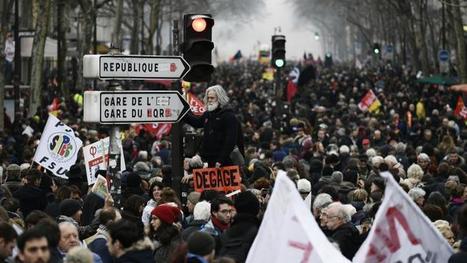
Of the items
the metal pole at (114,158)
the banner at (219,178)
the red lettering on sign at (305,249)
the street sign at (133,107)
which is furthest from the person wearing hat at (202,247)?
the banner at (219,178)

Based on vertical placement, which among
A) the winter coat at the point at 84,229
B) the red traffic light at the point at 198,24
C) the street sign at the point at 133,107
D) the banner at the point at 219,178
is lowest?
the winter coat at the point at 84,229

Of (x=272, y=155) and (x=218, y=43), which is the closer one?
(x=272, y=155)

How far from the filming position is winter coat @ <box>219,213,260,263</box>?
9742mm

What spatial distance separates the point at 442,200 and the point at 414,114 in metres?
24.6

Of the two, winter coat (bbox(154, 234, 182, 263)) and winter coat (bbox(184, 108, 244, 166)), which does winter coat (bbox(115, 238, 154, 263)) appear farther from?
winter coat (bbox(184, 108, 244, 166))

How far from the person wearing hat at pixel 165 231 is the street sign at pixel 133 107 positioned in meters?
2.24

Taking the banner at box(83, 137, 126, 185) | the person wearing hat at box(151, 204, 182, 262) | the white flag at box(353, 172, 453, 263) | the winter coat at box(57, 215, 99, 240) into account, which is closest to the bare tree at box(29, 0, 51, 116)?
the banner at box(83, 137, 126, 185)

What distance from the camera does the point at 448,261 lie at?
26.5ft

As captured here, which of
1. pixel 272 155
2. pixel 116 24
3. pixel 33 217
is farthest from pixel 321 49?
pixel 33 217

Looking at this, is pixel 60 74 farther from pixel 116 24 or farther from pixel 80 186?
pixel 80 186

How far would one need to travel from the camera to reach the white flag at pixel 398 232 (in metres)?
7.52

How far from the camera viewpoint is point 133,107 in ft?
41.3

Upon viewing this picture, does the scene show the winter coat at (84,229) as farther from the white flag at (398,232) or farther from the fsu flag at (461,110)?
the fsu flag at (461,110)

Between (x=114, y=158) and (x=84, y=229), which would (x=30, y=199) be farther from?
(x=84, y=229)
